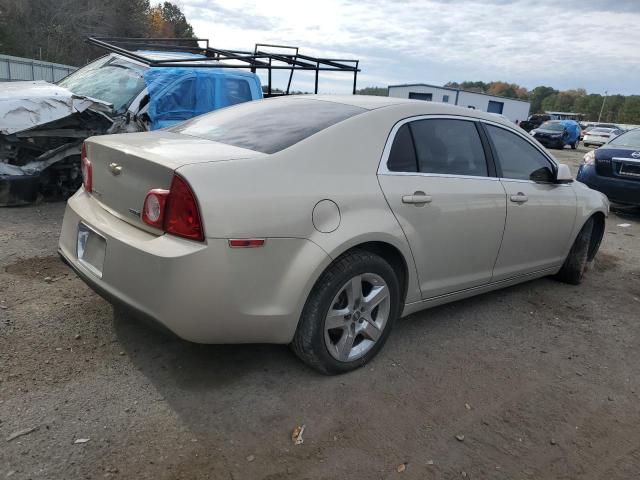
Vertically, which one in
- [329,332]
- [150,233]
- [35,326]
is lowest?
[35,326]

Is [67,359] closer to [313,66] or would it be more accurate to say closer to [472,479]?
[472,479]

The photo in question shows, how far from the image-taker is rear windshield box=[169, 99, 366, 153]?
9.81ft

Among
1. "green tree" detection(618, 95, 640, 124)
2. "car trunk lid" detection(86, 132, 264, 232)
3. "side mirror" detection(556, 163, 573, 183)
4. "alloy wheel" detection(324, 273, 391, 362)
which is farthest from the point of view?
"green tree" detection(618, 95, 640, 124)

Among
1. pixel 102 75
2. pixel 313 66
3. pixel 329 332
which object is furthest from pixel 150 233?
pixel 313 66

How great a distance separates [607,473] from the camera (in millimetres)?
2506

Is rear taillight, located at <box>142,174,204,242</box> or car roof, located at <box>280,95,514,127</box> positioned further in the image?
car roof, located at <box>280,95,514,127</box>

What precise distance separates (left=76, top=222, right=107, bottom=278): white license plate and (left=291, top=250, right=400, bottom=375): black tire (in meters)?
1.13

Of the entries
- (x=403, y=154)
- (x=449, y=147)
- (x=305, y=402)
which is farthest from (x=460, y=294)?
(x=305, y=402)

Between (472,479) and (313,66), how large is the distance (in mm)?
7009

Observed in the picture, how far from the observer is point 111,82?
7.07m

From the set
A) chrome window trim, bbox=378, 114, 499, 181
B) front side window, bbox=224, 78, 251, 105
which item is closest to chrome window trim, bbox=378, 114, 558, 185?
chrome window trim, bbox=378, 114, 499, 181

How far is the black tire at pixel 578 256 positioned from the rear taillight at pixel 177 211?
3.82 metres

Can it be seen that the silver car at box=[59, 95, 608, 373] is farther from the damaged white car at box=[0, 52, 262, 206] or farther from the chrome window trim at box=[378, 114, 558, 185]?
the damaged white car at box=[0, 52, 262, 206]

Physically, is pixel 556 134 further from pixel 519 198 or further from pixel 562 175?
pixel 519 198
